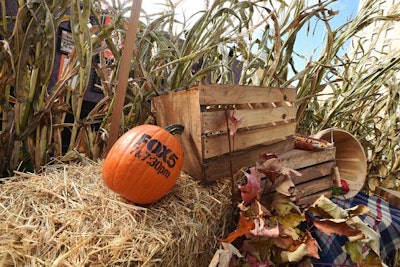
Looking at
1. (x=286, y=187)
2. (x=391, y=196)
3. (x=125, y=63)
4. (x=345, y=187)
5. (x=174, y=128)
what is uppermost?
(x=125, y=63)

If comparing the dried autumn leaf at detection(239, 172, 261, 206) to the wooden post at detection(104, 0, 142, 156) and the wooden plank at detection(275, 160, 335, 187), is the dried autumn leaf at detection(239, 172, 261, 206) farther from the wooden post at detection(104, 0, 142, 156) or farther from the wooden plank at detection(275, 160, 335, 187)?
the wooden post at detection(104, 0, 142, 156)

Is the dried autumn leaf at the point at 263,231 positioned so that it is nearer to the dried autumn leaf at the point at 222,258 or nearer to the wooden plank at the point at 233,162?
the dried autumn leaf at the point at 222,258

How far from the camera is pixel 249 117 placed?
2.32ft

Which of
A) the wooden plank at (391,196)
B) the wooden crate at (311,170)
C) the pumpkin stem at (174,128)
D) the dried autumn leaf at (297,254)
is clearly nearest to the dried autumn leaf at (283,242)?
the dried autumn leaf at (297,254)

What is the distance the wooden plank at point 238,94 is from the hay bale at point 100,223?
216mm

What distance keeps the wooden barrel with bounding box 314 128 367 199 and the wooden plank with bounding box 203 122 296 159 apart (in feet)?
0.75

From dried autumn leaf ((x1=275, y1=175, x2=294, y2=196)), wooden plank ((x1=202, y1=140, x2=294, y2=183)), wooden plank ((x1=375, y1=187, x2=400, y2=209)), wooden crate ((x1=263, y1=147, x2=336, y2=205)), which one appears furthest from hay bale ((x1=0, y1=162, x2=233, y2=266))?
wooden plank ((x1=375, y1=187, x2=400, y2=209))

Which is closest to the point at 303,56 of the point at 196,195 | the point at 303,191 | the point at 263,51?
the point at 263,51

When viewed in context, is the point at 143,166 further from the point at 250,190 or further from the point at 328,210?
the point at 328,210

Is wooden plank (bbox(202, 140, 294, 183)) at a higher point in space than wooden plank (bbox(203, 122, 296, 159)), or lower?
lower

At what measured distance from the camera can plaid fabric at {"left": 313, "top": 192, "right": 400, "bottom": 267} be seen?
2.20ft

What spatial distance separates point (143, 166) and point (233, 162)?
0.26 metres

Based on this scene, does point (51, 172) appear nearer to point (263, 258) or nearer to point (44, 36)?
point (44, 36)

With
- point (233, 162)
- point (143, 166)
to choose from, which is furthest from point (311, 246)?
point (143, 166)
